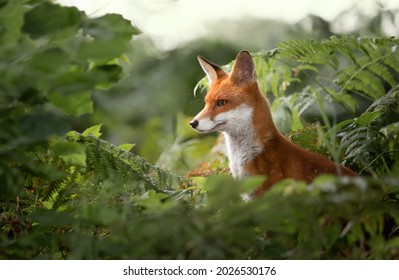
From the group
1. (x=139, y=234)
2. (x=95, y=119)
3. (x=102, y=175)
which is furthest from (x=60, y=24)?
(x=95, y=119)

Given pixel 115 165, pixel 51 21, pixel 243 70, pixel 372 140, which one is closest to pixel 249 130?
pixel 243 70

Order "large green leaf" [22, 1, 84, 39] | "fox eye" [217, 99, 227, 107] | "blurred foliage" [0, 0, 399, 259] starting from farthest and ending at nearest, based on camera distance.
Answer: "fox eye" [217, 99, 227, 107]
"large green leaf" [22, 1, 84, 39]
"blurred foliage" [0, 0, 399, 259]

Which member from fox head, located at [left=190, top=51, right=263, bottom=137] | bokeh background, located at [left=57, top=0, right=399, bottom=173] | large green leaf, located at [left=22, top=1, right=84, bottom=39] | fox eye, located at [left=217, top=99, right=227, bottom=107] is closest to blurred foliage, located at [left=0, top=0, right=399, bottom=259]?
large green leaf, located at [left=22, top=1, right=84, bottom=39]

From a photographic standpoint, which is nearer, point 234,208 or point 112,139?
point 234,208

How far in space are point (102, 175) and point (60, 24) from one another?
0.98 metres

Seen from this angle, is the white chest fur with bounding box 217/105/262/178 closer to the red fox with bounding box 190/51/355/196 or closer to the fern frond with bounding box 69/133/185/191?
the red fox with bounding box 190/51/355/196

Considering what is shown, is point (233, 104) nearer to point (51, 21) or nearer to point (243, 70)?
point (243, 70)

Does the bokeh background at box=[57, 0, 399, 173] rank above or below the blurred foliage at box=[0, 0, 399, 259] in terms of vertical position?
below

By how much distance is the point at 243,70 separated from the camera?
2621 mm

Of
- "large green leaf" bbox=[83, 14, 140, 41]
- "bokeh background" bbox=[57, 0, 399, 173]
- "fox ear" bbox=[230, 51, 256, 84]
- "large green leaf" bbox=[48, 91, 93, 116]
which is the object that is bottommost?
"bokeh background" bbox=[57, 0, 399, 173]

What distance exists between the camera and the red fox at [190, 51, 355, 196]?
2.28 meters

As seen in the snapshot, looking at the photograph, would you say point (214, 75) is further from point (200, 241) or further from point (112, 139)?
point (112, 139)

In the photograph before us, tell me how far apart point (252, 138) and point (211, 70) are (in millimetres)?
446
